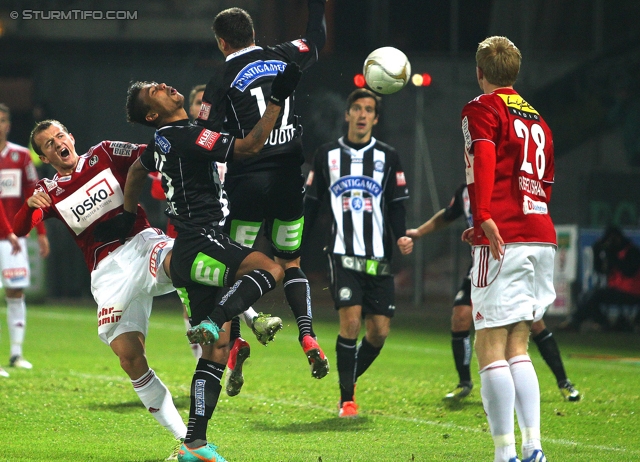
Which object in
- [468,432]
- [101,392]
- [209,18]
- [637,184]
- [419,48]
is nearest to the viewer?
[468,432]

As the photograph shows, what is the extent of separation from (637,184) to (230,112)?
12.1 meters

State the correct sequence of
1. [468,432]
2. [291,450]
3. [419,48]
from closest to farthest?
[291,450] → [468,432] → [419,48]

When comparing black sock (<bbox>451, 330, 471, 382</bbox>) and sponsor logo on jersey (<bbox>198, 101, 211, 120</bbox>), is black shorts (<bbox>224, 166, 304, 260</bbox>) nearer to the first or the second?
sponsor logo on jersey (<bbox>198, 101, 211, 120</bbox>)

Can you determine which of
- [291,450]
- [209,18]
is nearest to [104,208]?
[291,450]

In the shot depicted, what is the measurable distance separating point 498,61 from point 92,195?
2.62 meters

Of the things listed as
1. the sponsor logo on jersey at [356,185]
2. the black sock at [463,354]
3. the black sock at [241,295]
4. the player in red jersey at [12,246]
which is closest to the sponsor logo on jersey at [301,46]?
the black sock at [241,295]

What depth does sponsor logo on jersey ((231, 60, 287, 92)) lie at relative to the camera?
18.6ft

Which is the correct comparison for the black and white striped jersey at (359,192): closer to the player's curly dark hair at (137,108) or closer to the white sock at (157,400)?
the white sock at (157,400)

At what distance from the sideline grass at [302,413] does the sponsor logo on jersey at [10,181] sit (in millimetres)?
1857

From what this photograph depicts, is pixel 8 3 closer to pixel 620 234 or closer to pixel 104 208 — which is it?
pixel 620 234

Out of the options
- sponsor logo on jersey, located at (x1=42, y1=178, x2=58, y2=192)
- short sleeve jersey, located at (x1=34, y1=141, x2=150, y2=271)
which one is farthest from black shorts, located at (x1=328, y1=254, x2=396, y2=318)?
sponsor logo on jersey, located at (x1=42, y1=178, x2=58, y2=192)

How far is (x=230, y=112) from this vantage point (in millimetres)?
5781

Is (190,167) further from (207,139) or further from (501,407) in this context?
(501,407)

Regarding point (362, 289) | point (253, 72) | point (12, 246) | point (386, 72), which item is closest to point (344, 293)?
point (362, 289)
